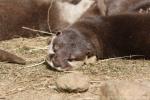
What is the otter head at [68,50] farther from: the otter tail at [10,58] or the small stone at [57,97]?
the small stone at [57,97]

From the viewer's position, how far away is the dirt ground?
4118 mm

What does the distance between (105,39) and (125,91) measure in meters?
1.61

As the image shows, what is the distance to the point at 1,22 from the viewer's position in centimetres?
614

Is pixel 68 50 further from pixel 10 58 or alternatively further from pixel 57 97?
pixel 57 97

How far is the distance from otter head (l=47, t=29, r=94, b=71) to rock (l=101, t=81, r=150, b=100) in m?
1.23

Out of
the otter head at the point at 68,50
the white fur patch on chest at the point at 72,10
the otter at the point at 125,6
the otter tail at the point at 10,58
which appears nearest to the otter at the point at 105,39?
the otter head at the point at 68,50

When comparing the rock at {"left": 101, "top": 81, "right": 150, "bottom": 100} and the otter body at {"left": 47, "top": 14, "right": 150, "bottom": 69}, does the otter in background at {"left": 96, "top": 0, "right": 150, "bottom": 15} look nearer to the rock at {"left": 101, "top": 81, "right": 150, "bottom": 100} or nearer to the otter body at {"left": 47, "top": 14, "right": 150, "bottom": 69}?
the otter body at {"left": 47, "top": 14, "right": 150, "bottom": 69}

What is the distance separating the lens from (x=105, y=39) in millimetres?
5059

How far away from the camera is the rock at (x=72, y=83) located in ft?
13.2

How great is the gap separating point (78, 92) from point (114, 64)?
0.90 meters

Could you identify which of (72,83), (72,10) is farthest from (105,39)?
(72,10)

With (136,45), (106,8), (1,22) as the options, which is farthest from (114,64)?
(1,22)

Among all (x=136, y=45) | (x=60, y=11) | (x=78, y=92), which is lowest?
(x=78, y=92)

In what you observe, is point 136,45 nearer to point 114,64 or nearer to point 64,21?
point 114,64
